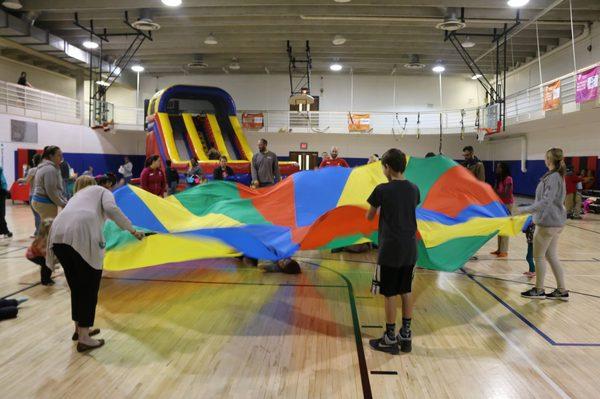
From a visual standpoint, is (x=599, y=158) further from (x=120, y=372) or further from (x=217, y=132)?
(x=120, y=372)

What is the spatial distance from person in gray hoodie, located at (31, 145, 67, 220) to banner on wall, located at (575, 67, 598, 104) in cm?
1029

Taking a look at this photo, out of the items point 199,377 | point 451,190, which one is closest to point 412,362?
point 199,377

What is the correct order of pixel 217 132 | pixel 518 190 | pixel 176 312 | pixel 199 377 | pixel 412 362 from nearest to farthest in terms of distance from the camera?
1. pixel 199 377
2. pixel 412 362
3. pixel 176 312
4. pixel 217 132
5. pixel 518 190

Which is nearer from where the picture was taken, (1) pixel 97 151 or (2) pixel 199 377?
(2) pixel 199 377

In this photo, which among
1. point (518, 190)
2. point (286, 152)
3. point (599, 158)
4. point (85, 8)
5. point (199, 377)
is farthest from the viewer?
point (286, 152)

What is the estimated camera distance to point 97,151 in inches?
682

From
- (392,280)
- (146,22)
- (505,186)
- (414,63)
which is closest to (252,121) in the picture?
(414,63)

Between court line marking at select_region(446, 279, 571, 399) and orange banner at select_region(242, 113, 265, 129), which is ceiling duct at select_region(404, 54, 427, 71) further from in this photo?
court line marking at select_region(446, 279, 571, 399)

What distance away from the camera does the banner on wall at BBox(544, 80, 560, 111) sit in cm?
1128

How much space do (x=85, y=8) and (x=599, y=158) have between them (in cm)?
1378

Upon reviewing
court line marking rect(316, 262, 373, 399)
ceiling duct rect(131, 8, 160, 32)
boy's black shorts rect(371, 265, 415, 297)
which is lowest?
court line marking rect(316, 262, 373, 399)

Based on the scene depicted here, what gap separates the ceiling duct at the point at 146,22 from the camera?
10742 mm

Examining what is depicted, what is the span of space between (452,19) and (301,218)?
324 inches

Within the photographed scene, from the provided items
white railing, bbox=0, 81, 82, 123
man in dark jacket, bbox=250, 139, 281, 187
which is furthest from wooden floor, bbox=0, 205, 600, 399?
white railing, bbox=0, 81, 82, 123
